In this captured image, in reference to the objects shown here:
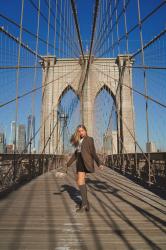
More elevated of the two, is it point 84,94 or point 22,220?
point 84,94

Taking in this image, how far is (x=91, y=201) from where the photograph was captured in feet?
12.3

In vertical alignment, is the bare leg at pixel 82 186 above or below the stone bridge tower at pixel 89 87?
below

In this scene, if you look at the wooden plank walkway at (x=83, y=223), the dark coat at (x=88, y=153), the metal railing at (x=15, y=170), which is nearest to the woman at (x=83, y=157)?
the dark coat at (x=88, y=153)

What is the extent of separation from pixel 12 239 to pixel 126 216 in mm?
1161

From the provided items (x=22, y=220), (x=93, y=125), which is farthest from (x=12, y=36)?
(x=93, y=125)

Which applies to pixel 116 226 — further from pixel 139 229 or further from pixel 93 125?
pixel 93 125

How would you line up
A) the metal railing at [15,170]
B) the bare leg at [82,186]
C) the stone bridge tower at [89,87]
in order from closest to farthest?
the bare leg at [82,186], the metal railing at [15,170], the stone bridge tower at [89,87]

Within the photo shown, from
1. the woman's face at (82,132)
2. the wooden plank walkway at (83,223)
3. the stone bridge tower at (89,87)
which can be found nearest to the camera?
the wooden plank walkway at (83,223)

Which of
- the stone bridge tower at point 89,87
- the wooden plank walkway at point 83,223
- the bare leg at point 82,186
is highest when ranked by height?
the stone bridge tower at point 89,87

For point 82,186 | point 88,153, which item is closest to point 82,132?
point 88,153

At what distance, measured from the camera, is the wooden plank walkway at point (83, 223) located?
6.71ft

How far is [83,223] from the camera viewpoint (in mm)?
2607

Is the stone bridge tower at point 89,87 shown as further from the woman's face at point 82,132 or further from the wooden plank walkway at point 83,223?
the woman's face at point 82,132

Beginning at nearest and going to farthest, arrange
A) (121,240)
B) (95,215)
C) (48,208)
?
(121,240) → (95,215) → (48,208)
